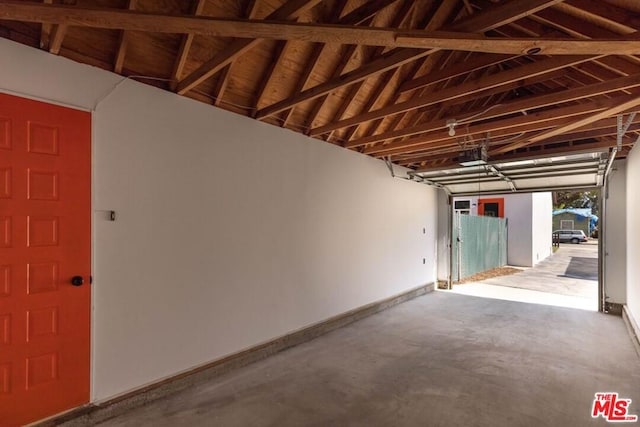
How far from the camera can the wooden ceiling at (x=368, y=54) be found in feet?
6.78

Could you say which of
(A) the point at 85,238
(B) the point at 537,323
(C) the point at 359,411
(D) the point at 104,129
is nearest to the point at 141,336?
(A) the point at 85,238

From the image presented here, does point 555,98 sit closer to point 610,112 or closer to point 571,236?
point 610,112

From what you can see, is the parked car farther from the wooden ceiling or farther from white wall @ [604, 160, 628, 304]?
the wooden ceiling

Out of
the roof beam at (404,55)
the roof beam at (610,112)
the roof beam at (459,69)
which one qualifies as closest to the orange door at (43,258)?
the roof beam at (404,55)

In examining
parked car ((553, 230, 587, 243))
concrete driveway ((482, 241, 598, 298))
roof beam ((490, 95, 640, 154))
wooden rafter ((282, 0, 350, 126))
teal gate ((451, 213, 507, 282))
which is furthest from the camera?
parked car ((553, 230, 587, 243))

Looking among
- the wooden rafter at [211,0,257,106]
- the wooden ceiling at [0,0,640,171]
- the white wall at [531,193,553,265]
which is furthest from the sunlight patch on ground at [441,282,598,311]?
the wooden rafter at [211,0,257,106]

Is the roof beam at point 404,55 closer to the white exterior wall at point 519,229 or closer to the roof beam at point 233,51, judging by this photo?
the roof beam at point 233,51

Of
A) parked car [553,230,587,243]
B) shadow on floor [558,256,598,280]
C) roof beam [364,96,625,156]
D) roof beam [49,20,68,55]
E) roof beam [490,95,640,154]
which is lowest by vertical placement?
shadow on floor [558,256,598,280]

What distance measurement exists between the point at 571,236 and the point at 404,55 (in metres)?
26.4

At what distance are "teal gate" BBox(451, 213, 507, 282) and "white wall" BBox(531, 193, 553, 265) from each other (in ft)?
3.64

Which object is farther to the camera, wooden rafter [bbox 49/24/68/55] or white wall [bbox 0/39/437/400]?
white wall [bbox 0/39/437/400]

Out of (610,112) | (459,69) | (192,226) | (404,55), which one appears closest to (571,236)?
(610,112)

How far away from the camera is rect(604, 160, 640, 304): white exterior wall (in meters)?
5.86

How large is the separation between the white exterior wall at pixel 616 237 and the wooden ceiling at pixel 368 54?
141 cm
